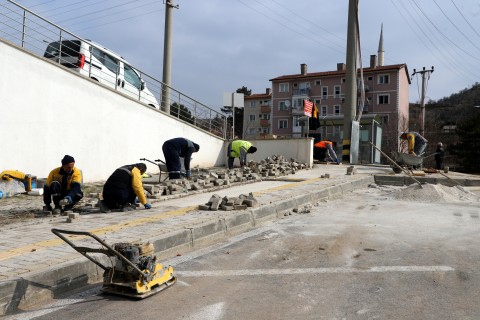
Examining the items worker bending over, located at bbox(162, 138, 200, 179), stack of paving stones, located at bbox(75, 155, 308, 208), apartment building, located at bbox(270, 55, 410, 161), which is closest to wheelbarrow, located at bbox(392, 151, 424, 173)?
stack of paving stones, located at bbox(75, 155, 308, 208)

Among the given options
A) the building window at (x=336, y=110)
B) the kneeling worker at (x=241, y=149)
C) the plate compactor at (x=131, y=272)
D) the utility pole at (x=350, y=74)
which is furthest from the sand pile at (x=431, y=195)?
the building window at (x=336, y=110)

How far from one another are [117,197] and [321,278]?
4.32m

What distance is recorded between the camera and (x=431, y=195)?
10.6 metres

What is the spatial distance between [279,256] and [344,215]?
341cm

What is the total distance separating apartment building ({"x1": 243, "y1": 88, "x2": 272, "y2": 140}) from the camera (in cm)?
7931

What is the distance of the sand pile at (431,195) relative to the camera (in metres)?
10.5

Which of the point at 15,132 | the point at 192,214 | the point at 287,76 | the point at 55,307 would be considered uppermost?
the point at 287,76

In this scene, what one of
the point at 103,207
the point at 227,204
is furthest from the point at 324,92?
the point at 103,207

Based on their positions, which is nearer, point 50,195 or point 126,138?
point 50,195

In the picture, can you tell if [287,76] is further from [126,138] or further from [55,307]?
[55,307]

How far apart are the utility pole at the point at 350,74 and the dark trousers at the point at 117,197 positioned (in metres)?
14.5

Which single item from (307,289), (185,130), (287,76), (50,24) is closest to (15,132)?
(50,24)

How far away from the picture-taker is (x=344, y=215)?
334 inches

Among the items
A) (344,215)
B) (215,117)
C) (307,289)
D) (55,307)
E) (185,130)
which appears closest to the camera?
(55,307)
